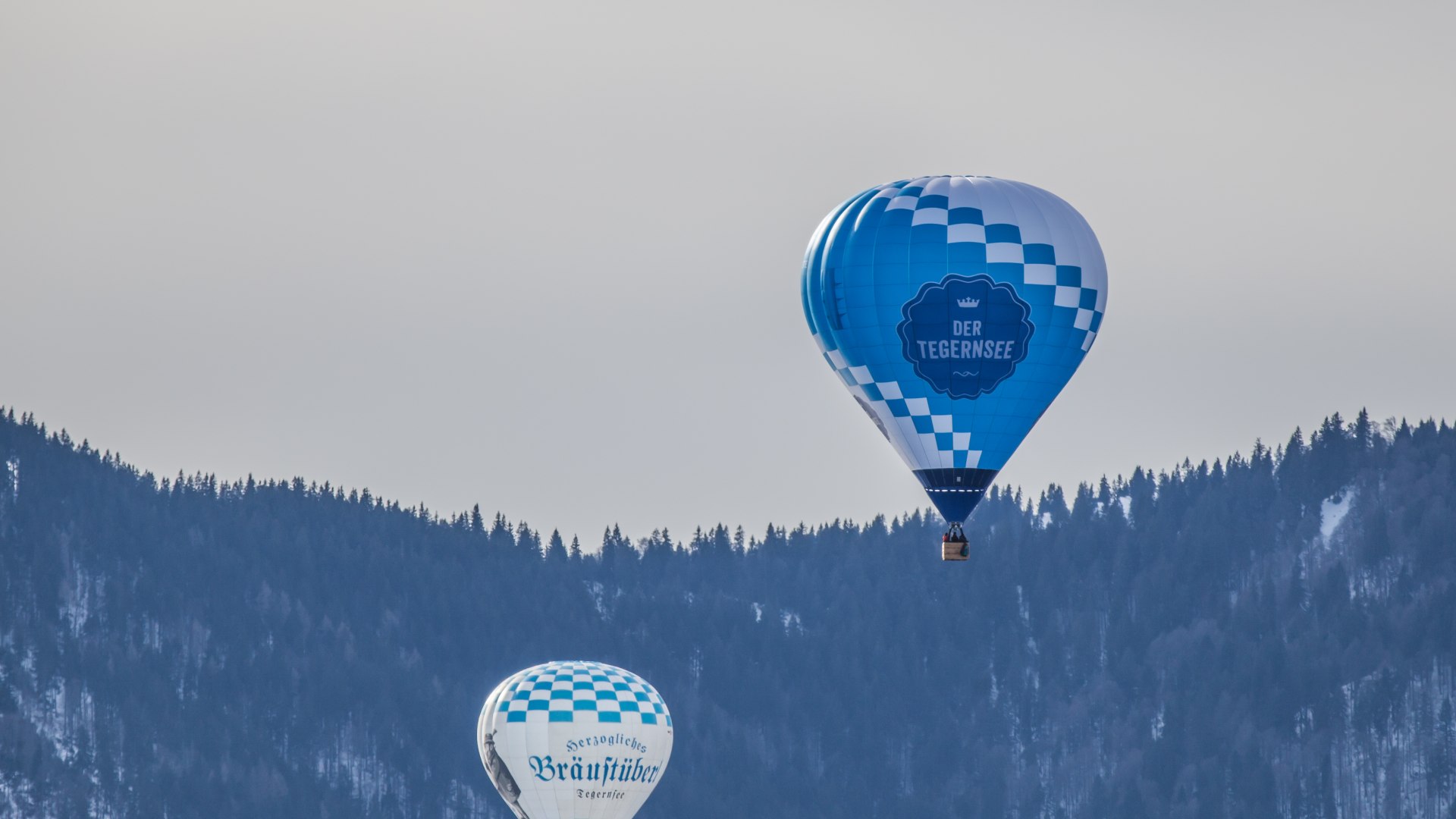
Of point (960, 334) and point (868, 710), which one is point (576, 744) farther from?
point (868, 710)

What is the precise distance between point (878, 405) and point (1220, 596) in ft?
499

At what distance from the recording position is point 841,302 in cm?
4906

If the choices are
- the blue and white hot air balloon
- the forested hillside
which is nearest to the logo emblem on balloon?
the blue and white hot air balloon

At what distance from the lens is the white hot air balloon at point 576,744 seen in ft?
238

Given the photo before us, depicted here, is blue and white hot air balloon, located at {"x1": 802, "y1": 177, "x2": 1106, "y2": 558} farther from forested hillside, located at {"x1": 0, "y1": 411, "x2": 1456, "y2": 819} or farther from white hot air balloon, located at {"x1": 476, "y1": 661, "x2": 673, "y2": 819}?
forested hillside, located at {"x1": 0, "y1": 411, "x2": 1456, "y2": 819}

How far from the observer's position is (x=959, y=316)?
48.1m

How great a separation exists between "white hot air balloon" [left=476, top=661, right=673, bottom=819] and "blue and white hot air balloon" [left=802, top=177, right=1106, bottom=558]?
25.4 m

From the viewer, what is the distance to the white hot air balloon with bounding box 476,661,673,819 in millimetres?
72438

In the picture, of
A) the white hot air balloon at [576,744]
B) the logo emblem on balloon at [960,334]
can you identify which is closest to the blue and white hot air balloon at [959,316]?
the logo emblem on balloon at [960,334]

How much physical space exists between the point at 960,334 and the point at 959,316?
0.33 meters

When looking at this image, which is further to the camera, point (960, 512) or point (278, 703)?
point (278, 703)

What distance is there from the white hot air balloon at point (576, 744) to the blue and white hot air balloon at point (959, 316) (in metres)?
25.4

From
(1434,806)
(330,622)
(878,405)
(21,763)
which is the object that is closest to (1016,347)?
(878,405)

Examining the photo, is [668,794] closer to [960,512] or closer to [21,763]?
[21,763]
